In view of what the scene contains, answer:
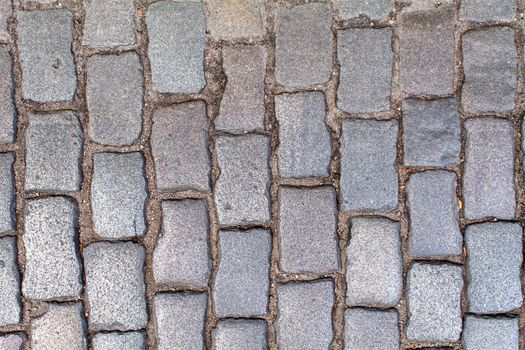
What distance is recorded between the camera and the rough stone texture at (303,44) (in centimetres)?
275

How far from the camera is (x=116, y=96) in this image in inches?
109

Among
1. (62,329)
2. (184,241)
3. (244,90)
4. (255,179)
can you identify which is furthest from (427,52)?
(62,329)

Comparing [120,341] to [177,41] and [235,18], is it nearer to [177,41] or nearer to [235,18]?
[177,41]

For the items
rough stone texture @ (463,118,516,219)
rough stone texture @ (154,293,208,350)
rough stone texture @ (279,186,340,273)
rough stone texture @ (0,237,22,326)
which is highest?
rough stone texture @ (463,118,516,219)

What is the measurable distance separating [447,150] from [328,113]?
1.70 ft

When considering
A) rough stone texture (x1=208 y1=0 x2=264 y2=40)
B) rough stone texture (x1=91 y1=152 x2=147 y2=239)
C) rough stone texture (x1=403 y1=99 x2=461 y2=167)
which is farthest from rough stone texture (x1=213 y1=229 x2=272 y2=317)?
rough stone texture (x1=208 y1=0 x2=264 y2=40)

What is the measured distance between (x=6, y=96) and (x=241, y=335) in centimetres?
142

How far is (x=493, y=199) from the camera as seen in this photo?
273 cm

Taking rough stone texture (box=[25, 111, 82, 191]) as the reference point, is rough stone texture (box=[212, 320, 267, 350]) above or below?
below

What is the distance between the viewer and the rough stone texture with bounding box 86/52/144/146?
2.77 meters

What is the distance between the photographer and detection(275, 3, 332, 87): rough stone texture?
108 inches

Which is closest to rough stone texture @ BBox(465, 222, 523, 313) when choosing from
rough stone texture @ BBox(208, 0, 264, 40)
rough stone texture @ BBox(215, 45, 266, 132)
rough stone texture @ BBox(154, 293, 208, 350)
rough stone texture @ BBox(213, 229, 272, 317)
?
rough stone texture @ BBox(213, 229, 272, 317)

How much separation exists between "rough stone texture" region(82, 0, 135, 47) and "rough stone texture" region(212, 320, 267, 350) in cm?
127

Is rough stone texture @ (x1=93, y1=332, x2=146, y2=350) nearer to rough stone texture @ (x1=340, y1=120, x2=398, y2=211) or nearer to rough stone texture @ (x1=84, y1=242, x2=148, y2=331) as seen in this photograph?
rough stone texture @ (x1=84, y1=242, x2=148, y2=331)
